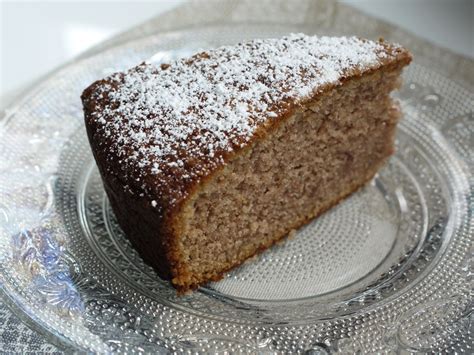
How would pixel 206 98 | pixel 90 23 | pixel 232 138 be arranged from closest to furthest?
Result: 1. pixel 232 138
2. pixel 206 98
3. pixel 90 23

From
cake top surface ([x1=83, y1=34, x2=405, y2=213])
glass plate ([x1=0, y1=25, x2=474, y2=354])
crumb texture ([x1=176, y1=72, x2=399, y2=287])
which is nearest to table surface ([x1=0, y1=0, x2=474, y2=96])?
glass plate ([x1=0, y1=25, x2=474, y2=354])

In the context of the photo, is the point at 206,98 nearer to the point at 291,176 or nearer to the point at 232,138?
the point at 232,138

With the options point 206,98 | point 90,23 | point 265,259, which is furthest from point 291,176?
point 90,23

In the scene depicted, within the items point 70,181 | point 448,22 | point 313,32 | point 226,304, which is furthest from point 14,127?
point 448,22

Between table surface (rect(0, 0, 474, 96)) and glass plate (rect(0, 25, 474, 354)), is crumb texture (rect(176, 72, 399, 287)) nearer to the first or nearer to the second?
glass plate (rect(0, 25, 474, 354))

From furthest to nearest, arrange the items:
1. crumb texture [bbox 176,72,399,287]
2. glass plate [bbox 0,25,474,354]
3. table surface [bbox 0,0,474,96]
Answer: table surface [bbox 0,0,474,96]
crumb texture [bbox 176,72,399,287]
glass plate [bbox 0,25,474,354]

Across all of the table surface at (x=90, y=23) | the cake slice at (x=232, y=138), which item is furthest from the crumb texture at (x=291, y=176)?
the table surface at (x=90, y=23)

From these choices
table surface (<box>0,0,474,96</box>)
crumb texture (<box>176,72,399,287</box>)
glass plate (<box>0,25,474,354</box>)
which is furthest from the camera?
table surface (<box>0,0,474,96</box>)
